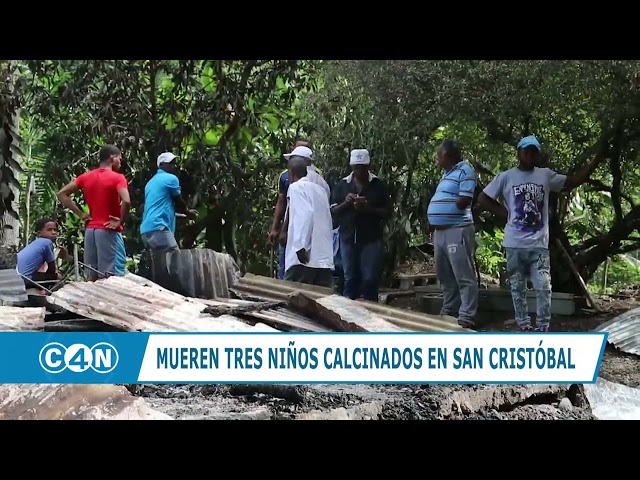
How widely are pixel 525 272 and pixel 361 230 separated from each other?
101cm

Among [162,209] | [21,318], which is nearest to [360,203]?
[162,209]

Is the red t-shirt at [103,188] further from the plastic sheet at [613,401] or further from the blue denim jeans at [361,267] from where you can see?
the plastic sheet at [613,401]

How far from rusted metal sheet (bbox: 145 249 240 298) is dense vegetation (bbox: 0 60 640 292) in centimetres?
8

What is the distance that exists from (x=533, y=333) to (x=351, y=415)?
114 cm

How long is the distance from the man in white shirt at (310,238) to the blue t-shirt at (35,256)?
1.42 meters

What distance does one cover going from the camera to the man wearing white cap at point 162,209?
4.68m

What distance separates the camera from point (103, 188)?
15.4 feet

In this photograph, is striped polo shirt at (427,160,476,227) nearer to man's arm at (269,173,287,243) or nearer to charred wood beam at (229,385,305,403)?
man's arm at (269,173,287,243)

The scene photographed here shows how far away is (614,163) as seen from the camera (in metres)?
4.64

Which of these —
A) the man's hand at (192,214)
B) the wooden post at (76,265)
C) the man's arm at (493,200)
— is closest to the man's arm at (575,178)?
the man's arm at (493,200)

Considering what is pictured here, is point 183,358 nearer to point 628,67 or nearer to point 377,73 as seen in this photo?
point 377,73

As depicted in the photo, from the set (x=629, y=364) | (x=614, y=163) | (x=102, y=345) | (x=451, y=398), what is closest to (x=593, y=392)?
(x=629, y=364)

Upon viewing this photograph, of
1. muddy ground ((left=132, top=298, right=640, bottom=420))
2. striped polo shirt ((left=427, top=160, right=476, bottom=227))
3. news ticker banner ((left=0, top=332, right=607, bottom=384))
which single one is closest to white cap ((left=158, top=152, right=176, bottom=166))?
news ticker banner ((left=0, top=332, right=607, bottom=384))

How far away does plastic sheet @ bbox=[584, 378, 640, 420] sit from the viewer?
15.0ft
